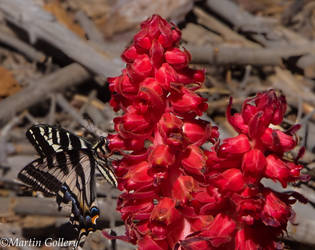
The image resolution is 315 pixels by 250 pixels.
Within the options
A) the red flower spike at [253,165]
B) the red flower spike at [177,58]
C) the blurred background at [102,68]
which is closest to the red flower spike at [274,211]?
the red flower spike at [253,165]

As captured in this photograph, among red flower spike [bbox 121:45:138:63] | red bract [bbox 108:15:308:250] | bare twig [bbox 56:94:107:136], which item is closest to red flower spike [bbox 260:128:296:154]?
red bract [bbox 108:15:308:250]

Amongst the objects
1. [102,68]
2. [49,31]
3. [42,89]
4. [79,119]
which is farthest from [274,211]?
[49,31]

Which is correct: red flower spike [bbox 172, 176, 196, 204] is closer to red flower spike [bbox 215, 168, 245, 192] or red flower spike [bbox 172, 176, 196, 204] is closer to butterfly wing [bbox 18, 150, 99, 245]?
red flower spike [bbox 215, 168, 245, 192]

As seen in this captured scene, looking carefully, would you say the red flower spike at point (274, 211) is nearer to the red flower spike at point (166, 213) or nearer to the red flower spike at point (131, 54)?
the red flower spike at point (166, 213)

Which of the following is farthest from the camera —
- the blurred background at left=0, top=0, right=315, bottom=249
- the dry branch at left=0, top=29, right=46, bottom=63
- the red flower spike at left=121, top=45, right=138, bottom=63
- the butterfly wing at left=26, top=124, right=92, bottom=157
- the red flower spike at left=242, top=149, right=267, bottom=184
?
the dry branch at left=0, top=29, right=46, bottom=63

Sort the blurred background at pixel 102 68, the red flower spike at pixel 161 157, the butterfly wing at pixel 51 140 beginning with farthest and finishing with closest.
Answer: the blurred background at pixel 102 68 < the butterfly wing at pixel 51 140 < the red flower spike at pixel 161 157

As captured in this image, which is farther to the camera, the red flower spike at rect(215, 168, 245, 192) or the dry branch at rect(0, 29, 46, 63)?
the dry branch at rect(0, 29, 46, 63)
